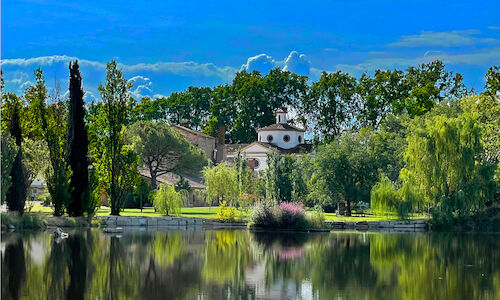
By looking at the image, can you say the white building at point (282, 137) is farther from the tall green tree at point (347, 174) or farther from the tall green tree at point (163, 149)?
the tall green tree at point (347, 174)

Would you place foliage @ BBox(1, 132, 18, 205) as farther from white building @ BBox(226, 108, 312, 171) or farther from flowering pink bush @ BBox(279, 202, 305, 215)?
white building @ BBox(226, 108, 312, 171)

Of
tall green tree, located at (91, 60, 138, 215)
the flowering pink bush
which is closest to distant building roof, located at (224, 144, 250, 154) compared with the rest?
tall green tree, located at (91, 60, 138, 215)

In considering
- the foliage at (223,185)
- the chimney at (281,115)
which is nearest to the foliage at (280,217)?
the foliage at (223,185)

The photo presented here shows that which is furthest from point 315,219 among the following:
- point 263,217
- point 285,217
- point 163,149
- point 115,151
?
point 163,149

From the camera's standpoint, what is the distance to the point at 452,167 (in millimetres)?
46000

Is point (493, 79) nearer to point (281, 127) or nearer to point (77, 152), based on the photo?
point (77, 152)

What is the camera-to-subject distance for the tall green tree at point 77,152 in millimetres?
42500

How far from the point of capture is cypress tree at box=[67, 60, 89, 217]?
139 ft

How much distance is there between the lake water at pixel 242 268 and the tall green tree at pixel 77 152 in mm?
6109

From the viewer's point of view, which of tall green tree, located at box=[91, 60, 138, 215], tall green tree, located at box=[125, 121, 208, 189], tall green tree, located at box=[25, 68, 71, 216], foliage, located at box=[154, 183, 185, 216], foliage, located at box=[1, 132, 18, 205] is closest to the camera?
foliage, located at box=[1, 132, 18, 205]

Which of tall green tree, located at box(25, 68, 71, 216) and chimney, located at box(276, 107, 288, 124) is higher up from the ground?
chimney, located at box(276, 107, 288, 124)

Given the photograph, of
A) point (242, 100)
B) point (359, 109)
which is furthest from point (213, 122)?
point (359, 109)

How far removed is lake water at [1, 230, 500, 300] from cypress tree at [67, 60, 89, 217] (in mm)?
6110

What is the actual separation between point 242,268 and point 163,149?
4917 centimetres
